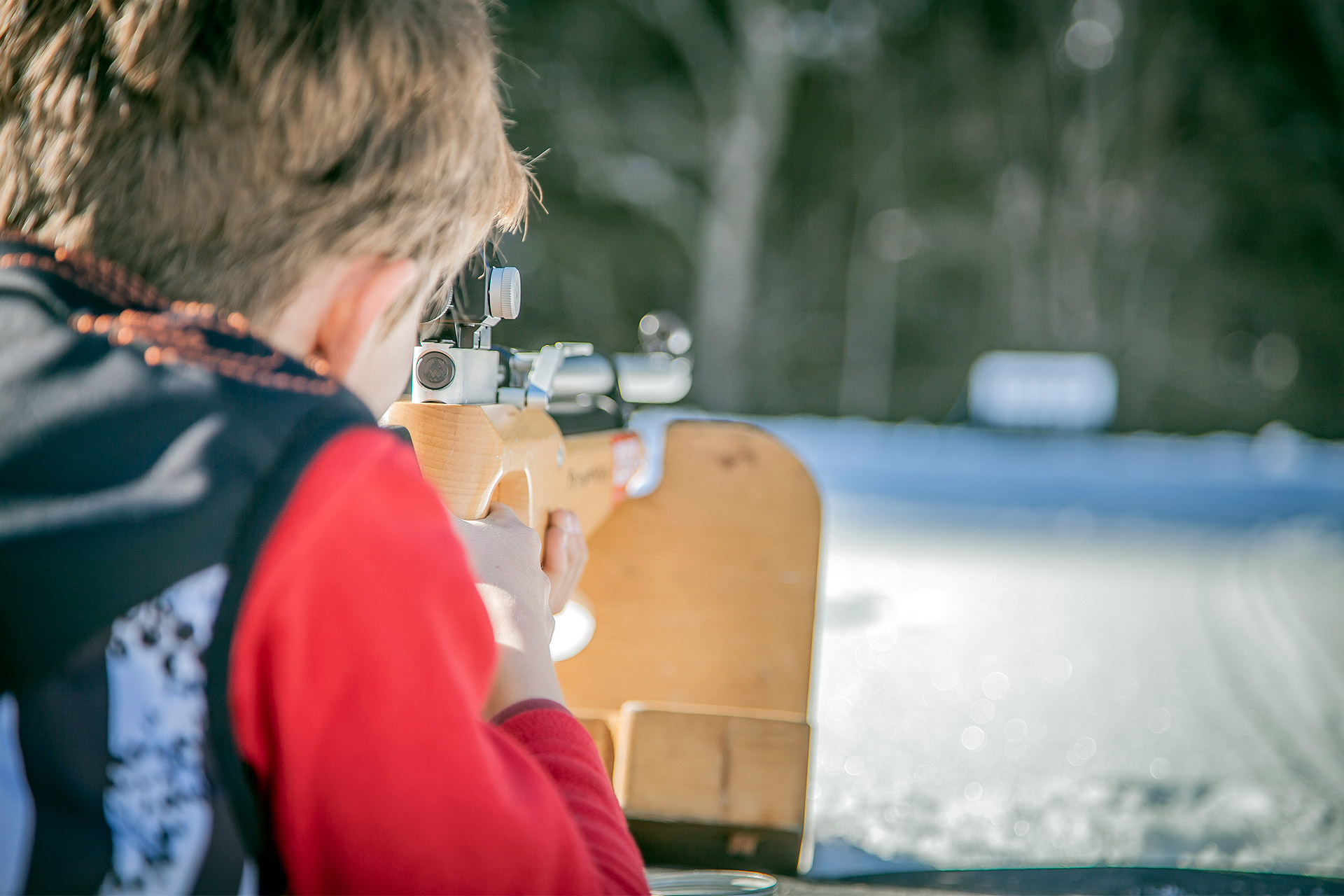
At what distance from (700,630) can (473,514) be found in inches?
27.6

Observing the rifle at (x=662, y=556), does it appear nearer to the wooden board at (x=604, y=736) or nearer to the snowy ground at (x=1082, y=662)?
the wooden board at (x=604, y=736)

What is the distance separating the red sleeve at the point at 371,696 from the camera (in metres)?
0.33

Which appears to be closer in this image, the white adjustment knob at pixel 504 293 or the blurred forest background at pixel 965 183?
the white adjustment knob at pixel 504 293

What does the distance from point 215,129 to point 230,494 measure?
0.17 metres

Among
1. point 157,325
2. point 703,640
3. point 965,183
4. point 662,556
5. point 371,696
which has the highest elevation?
point 965,183

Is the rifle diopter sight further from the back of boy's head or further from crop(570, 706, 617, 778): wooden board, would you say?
crop(570, 706, 617, 778): wooden board

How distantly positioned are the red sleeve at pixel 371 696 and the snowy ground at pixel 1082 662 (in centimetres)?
96

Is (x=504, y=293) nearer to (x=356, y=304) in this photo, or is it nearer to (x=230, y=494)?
(x=356, y=304)

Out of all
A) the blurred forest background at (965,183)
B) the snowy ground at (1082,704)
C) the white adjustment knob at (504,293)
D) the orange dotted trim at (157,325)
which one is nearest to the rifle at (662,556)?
the white adjustment knob at (504,293)

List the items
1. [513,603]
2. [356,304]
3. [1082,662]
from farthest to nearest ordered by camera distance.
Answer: [1082,662] → [513,603] → [356,304]

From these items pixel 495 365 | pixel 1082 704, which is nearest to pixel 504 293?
pixel 495 365

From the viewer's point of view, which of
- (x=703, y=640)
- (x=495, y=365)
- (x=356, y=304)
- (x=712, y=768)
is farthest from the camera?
(x=703, y=640)

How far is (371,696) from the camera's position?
335mm

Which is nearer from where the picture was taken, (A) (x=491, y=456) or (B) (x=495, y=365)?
(A) (x=491, y=456)
